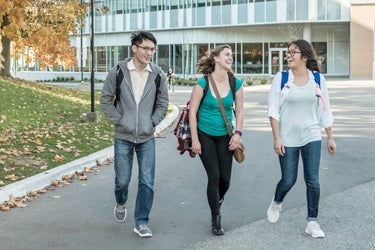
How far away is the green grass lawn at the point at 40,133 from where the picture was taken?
31.6 ft

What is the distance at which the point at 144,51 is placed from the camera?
230 inches

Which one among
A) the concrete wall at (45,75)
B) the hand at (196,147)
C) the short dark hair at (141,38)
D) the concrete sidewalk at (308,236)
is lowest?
the concrete sidewalk at (308,236)

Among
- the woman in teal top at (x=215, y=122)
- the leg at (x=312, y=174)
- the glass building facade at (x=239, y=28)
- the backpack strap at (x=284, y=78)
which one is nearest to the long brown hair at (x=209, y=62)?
the woman in teal top at (x=215, y=122)

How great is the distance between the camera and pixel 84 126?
1498 centimetres

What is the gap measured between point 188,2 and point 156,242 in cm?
5463

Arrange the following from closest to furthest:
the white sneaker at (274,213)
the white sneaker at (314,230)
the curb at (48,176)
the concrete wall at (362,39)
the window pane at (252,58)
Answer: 1. the white sneaker at (314,230)
2. the white sneaker at (274,213)
3. the curb at (48,176)
4. the concrete wall at (362,39)
5. the window pane at (252,58)

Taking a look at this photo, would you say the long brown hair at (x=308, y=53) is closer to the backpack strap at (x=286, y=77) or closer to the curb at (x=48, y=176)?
the backpack strap at (x=286, y=77)

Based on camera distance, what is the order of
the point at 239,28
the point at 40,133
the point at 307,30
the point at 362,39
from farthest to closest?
1. the point at 239,28
2. the point at 307,30
3. the point at 362,39
4. the point at 40,133

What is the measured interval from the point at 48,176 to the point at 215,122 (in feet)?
11.5

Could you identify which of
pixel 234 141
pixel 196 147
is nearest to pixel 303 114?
pixel 234 141

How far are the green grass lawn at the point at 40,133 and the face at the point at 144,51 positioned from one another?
318 centimetres

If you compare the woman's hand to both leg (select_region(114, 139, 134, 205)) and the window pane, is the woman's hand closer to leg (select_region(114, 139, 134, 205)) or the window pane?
leg (select_region(114, 139, 134, 205))

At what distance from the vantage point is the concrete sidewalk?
5.62 meters

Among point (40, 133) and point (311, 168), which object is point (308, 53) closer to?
→ point (311, 168)
